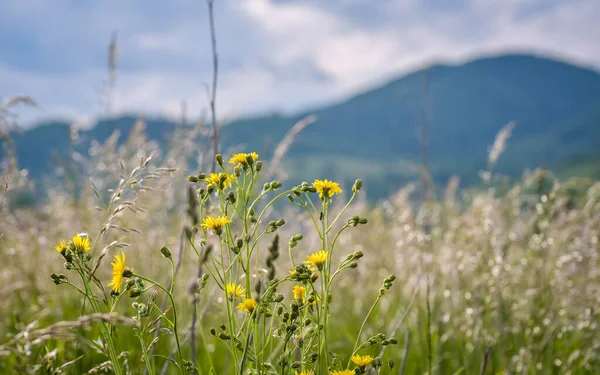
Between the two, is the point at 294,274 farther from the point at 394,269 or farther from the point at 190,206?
the point at 394,269

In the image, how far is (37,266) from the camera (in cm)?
400

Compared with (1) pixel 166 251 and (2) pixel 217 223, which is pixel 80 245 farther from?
(2) pixel 217 223

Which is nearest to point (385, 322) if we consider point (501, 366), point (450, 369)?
point (450, 369)

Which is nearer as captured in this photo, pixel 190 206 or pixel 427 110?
pixel 190 206

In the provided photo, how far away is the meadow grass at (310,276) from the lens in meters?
1.49

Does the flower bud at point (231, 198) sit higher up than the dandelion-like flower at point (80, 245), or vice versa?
the flower bud at point (231, 198)

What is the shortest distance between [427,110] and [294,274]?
1479mm

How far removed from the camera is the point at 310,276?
121 cm

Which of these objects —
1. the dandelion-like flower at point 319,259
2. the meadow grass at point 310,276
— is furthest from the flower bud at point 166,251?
the dandelion-like flower at point 319,259

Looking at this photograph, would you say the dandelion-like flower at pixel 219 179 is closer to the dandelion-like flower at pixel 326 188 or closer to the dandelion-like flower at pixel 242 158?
the dandelion-like flower at pixel 242 158

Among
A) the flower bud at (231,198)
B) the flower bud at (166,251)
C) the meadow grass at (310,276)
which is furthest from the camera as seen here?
the meadow grass at (310,276)

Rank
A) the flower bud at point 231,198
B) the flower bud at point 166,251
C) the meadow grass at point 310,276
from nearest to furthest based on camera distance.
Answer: the flower bud at point 166,251 → the flower bud at point 231,198 → the meadow grass at point 310,276

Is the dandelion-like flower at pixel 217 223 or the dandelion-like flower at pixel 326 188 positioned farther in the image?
the dandelion-like flower at pixel 326 188

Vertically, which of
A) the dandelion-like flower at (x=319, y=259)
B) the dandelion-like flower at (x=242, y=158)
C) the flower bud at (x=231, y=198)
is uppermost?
the dandelion-like flower at (x=242, y=158)
